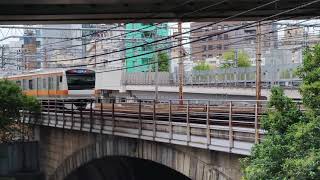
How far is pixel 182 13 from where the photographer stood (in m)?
21.5

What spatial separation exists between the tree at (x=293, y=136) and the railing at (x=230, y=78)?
1060 inches

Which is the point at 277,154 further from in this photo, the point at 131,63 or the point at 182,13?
the point at 131,63

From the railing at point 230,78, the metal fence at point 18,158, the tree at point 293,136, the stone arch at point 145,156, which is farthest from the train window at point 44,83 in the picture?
the tree at point 293,136

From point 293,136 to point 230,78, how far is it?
43676mm

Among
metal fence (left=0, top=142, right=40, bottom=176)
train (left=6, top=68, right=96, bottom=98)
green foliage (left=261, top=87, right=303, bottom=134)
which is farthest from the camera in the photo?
train (left=6, top=68, right=96, bottom=98)

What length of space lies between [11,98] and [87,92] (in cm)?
535

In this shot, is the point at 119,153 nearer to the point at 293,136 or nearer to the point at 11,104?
the point at 293,136

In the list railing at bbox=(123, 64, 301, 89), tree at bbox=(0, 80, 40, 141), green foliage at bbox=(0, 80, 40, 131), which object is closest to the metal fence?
tree at bbox=(0, 80, 40, 141)

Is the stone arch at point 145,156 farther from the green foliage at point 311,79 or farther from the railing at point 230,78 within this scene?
the railing at point 230,78

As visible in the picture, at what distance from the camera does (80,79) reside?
132 feet

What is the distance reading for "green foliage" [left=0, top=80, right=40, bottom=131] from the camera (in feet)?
121

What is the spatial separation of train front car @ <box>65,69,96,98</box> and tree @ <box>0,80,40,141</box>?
2942 mm

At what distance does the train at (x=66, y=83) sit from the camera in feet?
130

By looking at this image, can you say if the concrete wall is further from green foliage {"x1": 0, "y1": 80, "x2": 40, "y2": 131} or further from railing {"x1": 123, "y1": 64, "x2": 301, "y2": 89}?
railing {"x1": 123, "y1": 64, "x2": 301, "y2": 89}
